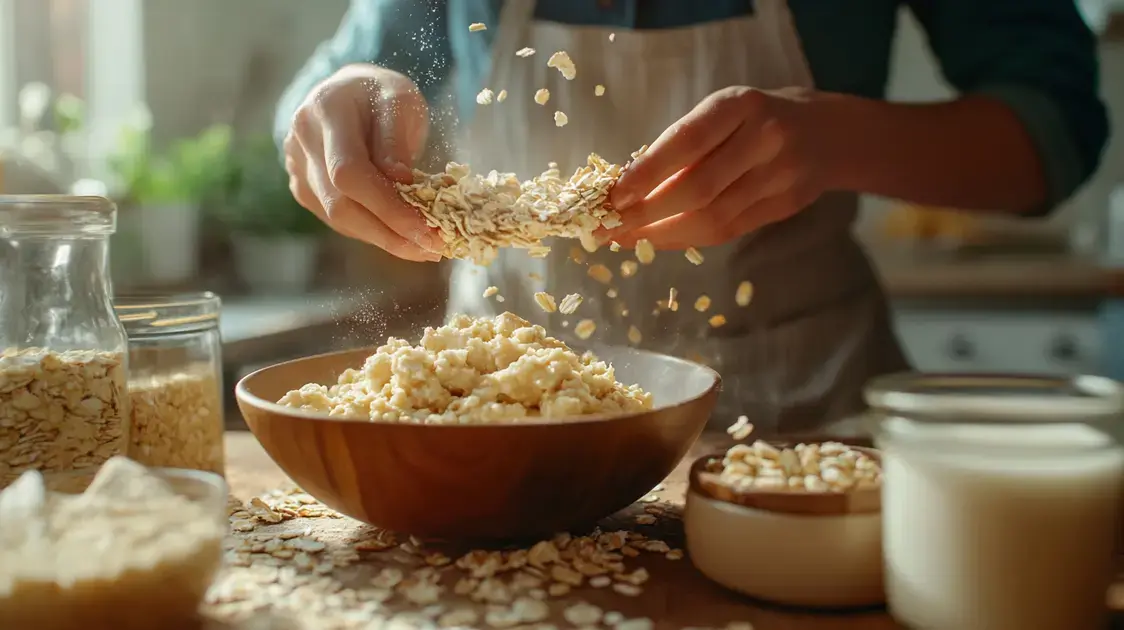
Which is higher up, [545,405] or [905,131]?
[905,131]

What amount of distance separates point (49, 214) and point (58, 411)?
166 millimetres

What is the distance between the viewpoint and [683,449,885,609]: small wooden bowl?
2.11 ft

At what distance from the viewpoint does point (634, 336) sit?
127cm

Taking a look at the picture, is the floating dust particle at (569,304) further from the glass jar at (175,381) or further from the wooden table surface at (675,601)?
the glass jar at (175,381)

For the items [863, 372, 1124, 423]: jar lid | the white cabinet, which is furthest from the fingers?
the white cabinet

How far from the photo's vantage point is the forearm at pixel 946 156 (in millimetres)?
1194

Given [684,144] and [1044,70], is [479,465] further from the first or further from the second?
[1044,70]

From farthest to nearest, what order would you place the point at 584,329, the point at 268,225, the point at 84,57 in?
the point at 84,57
the point at 268,225
the point at 584,329

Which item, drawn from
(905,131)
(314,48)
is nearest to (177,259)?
(314,48)

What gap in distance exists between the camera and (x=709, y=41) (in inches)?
51.7

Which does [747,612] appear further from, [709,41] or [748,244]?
[709,41]

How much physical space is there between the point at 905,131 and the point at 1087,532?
75 cm

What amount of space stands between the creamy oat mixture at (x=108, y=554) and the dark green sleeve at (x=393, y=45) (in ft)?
1.65

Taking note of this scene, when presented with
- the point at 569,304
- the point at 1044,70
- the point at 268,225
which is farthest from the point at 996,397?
the point at 268,225
